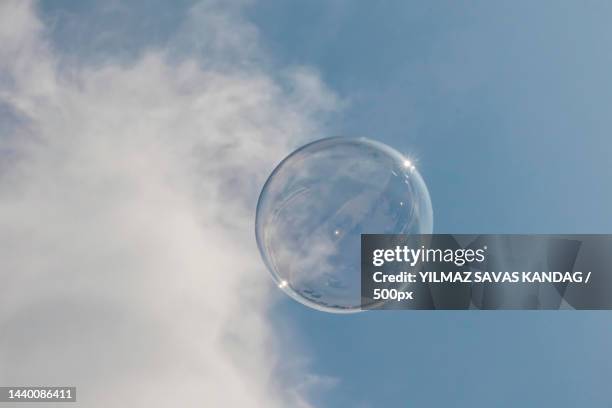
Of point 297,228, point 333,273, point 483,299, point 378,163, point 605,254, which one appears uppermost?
point 605,254

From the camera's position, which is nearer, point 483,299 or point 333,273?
point 333,273

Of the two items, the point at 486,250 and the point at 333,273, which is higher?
the point at 486,250

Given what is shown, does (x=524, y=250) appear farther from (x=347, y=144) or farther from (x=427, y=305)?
(x=347, y=144)

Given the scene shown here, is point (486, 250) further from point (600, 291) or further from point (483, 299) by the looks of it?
point (600, 291)

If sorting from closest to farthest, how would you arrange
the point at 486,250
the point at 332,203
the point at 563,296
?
the point at 332,203 < the point at 486,250 < the point at 563,296

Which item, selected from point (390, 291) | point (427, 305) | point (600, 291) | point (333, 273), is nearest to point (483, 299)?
point (427, 305)

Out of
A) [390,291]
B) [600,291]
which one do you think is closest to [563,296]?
[600,291]

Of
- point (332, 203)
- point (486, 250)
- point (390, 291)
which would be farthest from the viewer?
point (486, 250)
